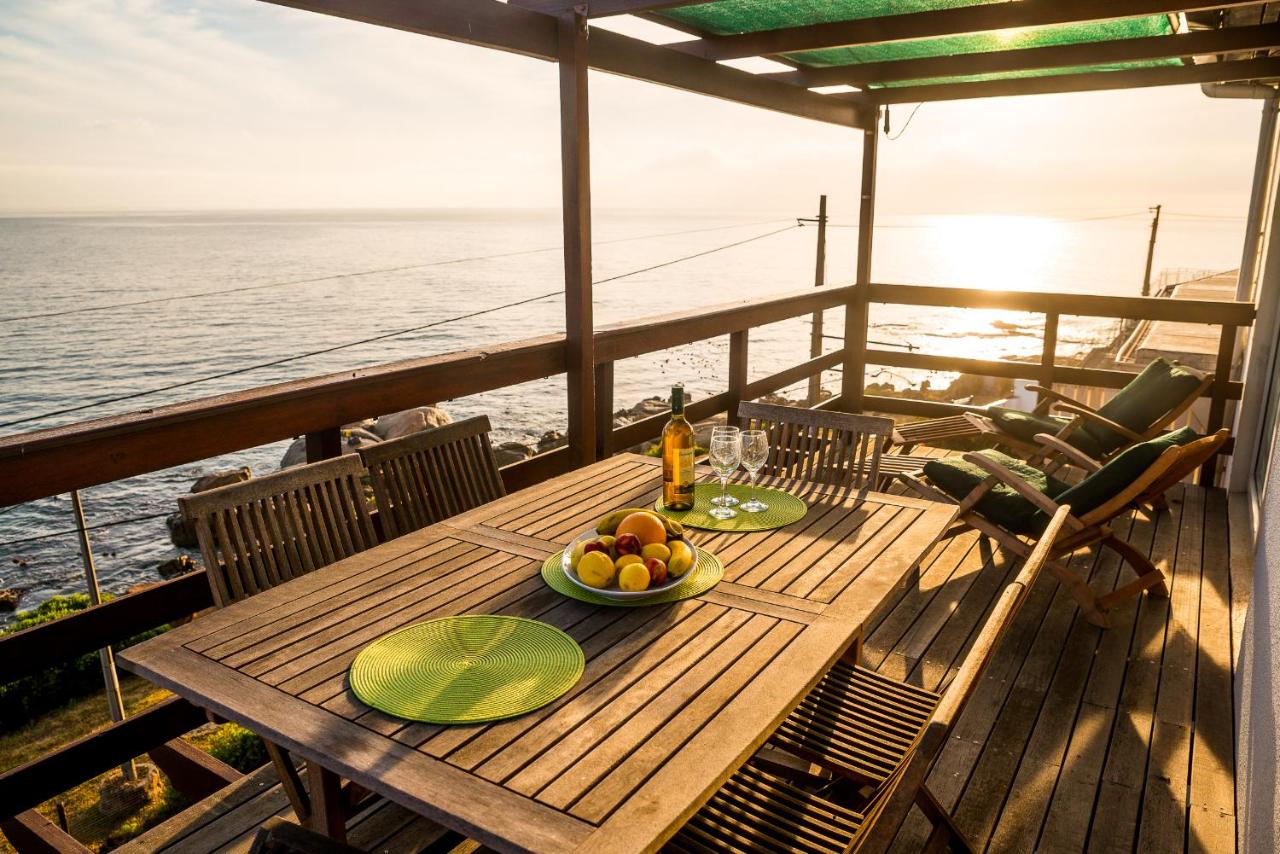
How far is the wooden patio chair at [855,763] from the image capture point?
1055 mm

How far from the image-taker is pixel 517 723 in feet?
3.81

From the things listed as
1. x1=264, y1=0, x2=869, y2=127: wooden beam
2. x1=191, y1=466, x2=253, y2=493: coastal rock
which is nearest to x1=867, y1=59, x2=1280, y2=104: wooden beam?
x1=264, y1=0, x2=869, y2=127: wooden beam

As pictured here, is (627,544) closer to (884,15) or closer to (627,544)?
(627,544)

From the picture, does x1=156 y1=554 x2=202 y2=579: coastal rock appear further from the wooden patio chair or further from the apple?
the wooden patio chair

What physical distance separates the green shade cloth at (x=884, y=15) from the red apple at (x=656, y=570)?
7.50 ft

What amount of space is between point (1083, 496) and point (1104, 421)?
1.20m

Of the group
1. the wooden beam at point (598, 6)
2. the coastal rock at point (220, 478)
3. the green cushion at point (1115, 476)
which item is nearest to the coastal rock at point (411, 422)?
the coastal rock at point (220, 478)

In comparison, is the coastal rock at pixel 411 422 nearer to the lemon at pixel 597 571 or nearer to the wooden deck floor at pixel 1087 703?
the wooden deck floor at pixel 1087 703

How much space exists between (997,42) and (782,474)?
2.81 m

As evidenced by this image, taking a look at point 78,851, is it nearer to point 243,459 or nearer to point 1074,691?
point 1074,691

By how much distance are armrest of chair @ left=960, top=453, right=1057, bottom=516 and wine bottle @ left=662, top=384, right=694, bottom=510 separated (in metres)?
1.35

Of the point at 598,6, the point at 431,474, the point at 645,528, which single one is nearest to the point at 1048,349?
the point at 598,6

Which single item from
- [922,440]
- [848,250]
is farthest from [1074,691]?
[848,250]

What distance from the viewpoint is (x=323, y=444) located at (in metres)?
2.36
